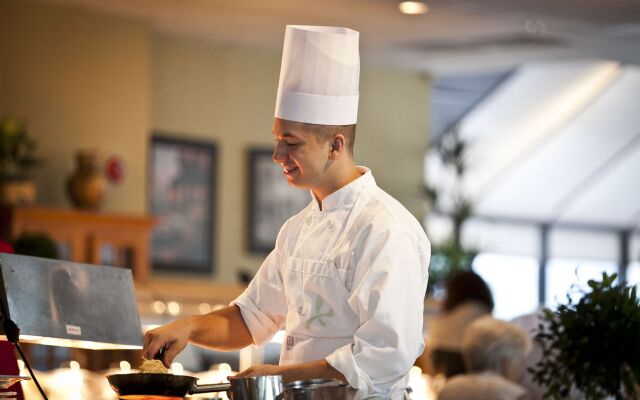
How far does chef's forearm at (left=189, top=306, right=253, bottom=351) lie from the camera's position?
2727mm

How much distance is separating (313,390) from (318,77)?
751mm

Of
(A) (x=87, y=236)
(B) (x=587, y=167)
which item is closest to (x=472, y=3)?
(A) (x=87, y=236)

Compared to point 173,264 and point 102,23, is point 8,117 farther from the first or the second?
point 173,264

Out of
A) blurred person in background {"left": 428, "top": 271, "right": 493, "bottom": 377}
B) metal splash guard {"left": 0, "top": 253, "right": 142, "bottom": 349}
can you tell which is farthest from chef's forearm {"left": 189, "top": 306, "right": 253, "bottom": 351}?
blurred person in background {"left": 428, "top": 271, "right": 493, "bottom": 377}

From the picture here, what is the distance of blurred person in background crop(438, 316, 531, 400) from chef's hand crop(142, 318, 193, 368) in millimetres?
2289

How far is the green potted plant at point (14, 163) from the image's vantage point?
24.7 ft

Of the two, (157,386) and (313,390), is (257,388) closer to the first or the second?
(313,390)

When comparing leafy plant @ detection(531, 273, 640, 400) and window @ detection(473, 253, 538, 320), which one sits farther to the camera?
window @ detection(473, 253, 538, 320)

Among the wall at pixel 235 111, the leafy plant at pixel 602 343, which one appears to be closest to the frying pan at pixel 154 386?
the leafy plant at pixel 602 343

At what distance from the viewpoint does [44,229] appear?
25.1 ft

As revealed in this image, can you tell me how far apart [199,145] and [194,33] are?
861 millimetres

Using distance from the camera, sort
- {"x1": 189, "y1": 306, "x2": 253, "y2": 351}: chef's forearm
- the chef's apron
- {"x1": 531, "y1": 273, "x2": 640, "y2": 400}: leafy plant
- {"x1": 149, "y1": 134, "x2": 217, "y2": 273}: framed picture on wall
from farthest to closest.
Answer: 1. {"x1": 149, "y1": 134, "x2": 217, "y2": 273}: framed picture on wall
2. {"x1": 531, "y1": 273, "x2": 640, "y2": 400}: leafy plant
3. {"x1": 189, "y1": 306, "x2": 253, "y2": 351}: chef's forearm
4. the chef's apron

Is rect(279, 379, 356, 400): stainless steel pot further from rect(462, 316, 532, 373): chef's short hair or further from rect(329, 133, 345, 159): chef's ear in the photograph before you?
rect(462, 316, 532, 373): chef's short hair

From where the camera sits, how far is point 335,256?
2.54 meters
